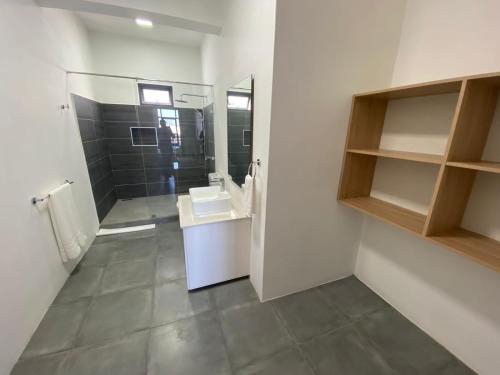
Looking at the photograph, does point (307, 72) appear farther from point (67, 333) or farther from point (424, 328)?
point (67, 333)

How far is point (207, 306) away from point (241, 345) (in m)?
0.43

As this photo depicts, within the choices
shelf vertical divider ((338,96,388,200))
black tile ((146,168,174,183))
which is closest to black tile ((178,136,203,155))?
black tile ((146,168,174,183))

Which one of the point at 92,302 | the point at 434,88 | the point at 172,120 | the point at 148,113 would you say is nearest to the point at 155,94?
the point at 148,113

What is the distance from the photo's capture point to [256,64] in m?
1.46

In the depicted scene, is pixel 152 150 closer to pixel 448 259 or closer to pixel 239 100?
pixel 239 100

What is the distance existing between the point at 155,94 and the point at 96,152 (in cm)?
141

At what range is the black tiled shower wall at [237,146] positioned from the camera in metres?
1.79

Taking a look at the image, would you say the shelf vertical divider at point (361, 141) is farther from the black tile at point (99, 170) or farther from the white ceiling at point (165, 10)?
the black tile at point (99, 170)

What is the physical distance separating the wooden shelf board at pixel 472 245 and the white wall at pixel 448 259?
75 millimetres

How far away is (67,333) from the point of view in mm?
1477

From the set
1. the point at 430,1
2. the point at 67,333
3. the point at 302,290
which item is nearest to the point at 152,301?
the point at 67,333

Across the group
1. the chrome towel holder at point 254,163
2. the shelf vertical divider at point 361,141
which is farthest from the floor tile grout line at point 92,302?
the shelf vertical divider at point 361,141

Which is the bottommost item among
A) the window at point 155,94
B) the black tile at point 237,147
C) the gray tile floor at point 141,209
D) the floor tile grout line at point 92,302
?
the floor tile grout line at point 92,302

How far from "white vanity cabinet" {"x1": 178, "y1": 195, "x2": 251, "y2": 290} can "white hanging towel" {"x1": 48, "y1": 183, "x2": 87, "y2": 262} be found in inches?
39.6
